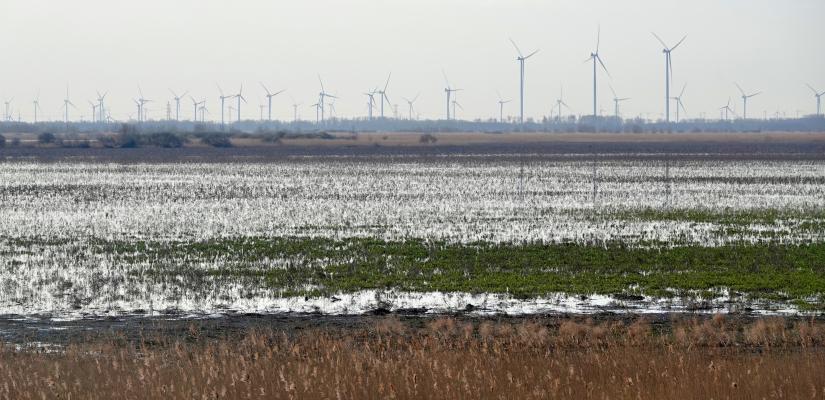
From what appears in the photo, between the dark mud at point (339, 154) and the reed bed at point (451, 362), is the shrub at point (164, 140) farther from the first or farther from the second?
the reed bed at point (451, 362)

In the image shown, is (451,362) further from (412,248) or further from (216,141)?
(216,141)

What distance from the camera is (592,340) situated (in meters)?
17.9

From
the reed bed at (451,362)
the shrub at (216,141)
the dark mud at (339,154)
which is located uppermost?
the shrub at (216,141)

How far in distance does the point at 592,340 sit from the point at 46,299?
11.6 meters

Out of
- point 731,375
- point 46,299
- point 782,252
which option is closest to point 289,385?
point 731,375

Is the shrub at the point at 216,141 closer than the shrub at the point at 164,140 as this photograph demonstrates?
No

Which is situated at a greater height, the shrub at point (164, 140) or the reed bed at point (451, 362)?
the shrub at point (164, 140)

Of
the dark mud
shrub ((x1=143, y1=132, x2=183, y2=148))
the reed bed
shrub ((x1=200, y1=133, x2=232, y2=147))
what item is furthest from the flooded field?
shrub ((x1=200, y1=133, x2=232, y2=147))

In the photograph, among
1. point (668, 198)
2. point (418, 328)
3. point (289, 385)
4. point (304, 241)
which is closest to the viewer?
point (289, 385)

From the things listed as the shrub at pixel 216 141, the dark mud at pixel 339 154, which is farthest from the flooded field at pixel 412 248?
the shrub at pixel 216 141

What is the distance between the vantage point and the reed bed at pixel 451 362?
13.9 metres

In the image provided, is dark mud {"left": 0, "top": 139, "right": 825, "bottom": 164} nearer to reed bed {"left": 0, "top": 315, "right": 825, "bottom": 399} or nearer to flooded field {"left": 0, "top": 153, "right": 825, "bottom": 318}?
flooded field {"left": 0, "top": 153, "right": 825, "bottom": 318}

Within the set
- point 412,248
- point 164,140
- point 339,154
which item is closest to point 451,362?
point 412,248

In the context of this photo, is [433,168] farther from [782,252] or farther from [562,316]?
[562,316]
